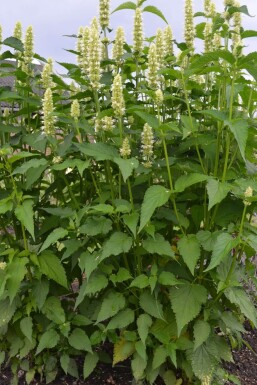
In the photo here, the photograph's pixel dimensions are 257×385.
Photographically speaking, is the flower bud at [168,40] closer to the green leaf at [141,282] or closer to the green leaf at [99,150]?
the green leaf at [99,150]

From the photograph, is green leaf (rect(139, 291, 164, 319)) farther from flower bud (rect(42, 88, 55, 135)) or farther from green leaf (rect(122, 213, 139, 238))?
flower bud (rect(42, 88, 55, 135))

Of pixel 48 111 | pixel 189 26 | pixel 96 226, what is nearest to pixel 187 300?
pixel 96 226

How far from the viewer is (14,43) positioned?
320 cm

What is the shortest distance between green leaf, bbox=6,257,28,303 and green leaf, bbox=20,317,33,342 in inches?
10.6

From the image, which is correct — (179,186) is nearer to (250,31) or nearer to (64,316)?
(250,31)

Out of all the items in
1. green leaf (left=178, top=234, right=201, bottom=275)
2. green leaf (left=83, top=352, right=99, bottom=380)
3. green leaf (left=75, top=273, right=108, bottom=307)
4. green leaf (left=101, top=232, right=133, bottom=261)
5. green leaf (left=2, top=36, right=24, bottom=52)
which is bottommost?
green leaf (left=83, top=352, right=99, bottom=380)

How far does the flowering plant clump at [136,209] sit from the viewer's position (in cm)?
259

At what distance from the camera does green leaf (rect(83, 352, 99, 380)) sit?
10.0ft

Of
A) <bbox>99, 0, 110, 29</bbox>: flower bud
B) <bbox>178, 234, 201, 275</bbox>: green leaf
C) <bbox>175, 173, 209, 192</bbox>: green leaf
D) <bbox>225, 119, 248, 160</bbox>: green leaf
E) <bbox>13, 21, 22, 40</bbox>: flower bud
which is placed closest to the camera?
<bbox>225, 119, 248, 160</bbox>: green leaf

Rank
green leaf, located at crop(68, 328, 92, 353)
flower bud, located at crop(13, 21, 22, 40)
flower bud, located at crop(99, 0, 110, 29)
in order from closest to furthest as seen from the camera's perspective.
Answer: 1. green leaf, located at crop(68, 328, 92, 353)
2. flower bud, located at crop(99, 0, 110, 29)
3. flower bud, located at crop(13, 21, 22, 40)

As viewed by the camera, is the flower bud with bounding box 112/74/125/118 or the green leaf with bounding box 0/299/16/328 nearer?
the flower bud with bounding box 112/74/125/118

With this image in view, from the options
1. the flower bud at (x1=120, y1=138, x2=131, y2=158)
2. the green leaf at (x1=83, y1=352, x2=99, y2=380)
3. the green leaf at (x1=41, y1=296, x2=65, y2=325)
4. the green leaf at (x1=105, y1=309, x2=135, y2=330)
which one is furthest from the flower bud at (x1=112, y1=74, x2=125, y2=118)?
the green leaf at (x1=83, y1=352, x2=99, y2=380)

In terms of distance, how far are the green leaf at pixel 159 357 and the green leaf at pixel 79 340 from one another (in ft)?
1.30

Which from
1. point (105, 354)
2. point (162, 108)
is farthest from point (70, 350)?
point (162, 108)
